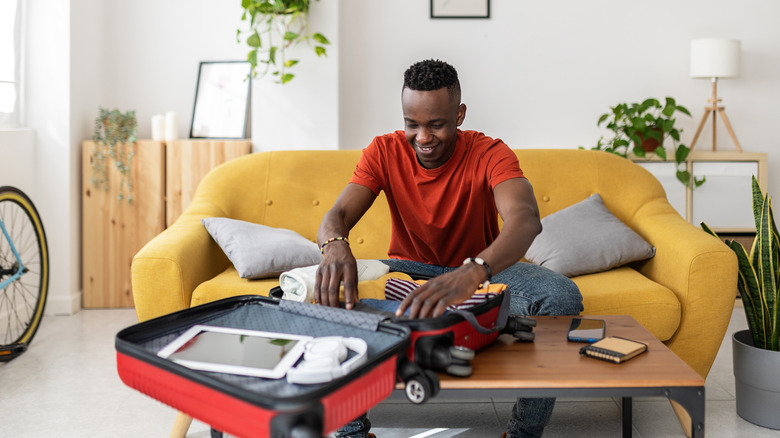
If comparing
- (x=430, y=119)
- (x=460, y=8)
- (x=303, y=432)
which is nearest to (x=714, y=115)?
(x=460, y=8)

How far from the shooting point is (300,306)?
138cm

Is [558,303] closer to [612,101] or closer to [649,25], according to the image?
[612,101]

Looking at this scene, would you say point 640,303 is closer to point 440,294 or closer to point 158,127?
point 440,294

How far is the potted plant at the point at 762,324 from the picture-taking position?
210cm

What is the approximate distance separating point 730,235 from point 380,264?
2.62 meters

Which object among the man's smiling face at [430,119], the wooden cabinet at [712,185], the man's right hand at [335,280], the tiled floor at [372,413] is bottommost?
the tiled floor at [372,413]

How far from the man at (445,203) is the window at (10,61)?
2257 mm

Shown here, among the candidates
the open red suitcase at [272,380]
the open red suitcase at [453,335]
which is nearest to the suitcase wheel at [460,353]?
the open red suitcase at [453,335]

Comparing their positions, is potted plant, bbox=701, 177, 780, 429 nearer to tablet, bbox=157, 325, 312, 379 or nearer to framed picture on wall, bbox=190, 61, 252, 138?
tablet, bbox=157, 325, 312, 379

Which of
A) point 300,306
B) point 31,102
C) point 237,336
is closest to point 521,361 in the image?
point 300,306

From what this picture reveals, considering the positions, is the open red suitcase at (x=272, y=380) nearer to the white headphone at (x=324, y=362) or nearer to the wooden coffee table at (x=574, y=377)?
the white headphone at (x=324, y=362)

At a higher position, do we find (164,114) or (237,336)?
(164,114)

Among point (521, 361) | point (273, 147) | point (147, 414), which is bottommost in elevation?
point (147, 414)

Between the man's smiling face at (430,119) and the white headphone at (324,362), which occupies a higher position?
the man's smiling face at (430,119)
